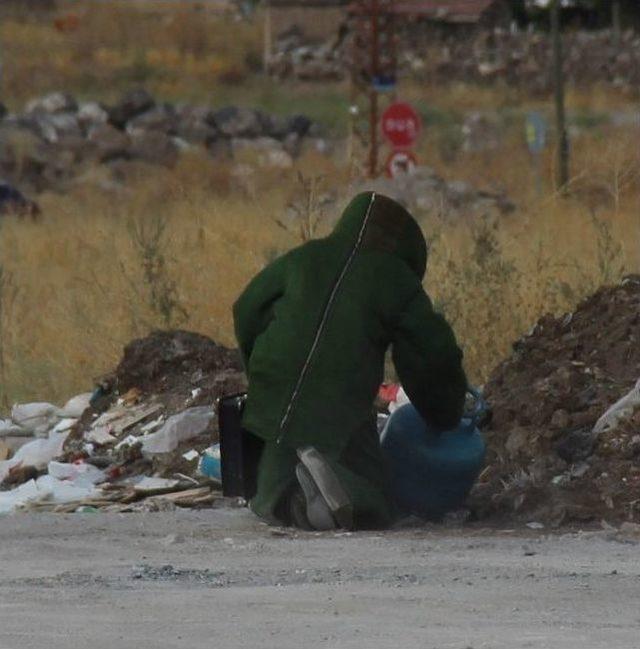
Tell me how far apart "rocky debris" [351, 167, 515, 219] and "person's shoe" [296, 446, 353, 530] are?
16.8 m

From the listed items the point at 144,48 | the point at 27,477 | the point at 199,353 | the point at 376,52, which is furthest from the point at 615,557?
the point at 144,48

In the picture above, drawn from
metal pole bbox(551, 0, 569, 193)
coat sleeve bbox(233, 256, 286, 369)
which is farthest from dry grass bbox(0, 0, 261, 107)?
coat sleeve bbox(233, 256, 286, 369)

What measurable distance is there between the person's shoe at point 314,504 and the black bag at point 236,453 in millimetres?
376

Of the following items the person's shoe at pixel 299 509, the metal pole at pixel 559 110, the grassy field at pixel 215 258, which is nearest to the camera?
the person's shoe at pixel 299 509

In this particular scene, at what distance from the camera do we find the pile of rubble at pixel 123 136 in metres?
46.5

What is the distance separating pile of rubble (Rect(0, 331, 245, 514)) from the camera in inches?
420

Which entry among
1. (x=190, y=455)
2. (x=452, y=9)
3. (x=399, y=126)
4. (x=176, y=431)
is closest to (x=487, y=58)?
(x=452, y=9)

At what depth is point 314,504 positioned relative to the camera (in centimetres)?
927

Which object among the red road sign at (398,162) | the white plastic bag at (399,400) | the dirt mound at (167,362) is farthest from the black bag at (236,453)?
the red road sign at (398,162)

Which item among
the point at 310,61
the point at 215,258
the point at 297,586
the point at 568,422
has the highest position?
the point at 297,586

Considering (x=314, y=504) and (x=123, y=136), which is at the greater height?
(x=314, y=504)

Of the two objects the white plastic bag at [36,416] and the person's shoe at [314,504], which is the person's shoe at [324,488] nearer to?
the person's shoe at [314,504]

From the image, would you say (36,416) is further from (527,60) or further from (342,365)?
(527,60)

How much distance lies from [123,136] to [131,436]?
40032mm
